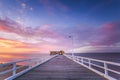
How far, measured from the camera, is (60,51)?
9438 centimetres

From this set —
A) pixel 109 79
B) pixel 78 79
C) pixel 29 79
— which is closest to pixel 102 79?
pixel 109 79

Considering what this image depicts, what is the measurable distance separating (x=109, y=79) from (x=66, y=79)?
2.43 meters

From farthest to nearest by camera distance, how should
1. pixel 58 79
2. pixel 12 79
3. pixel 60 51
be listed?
1. pixel 60 51
2. pixel 58 79
3. pixel 12 79

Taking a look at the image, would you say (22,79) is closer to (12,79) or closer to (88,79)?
(12,79)

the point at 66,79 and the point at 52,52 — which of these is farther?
the point at 52,52

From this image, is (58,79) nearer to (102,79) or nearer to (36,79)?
(36,79)

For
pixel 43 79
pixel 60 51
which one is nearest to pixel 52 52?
pixel 60 51

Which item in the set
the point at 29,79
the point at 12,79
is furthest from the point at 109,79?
the point at 12,79

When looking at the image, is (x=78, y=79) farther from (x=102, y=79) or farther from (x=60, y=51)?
(x=60, y=51)

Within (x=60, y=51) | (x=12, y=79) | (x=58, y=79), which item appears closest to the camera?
(x=12, y=79)

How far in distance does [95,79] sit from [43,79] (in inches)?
120

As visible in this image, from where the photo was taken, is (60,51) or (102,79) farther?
(60,51)

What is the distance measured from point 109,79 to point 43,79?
12.4 feet

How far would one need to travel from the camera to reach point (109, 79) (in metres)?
7.40
